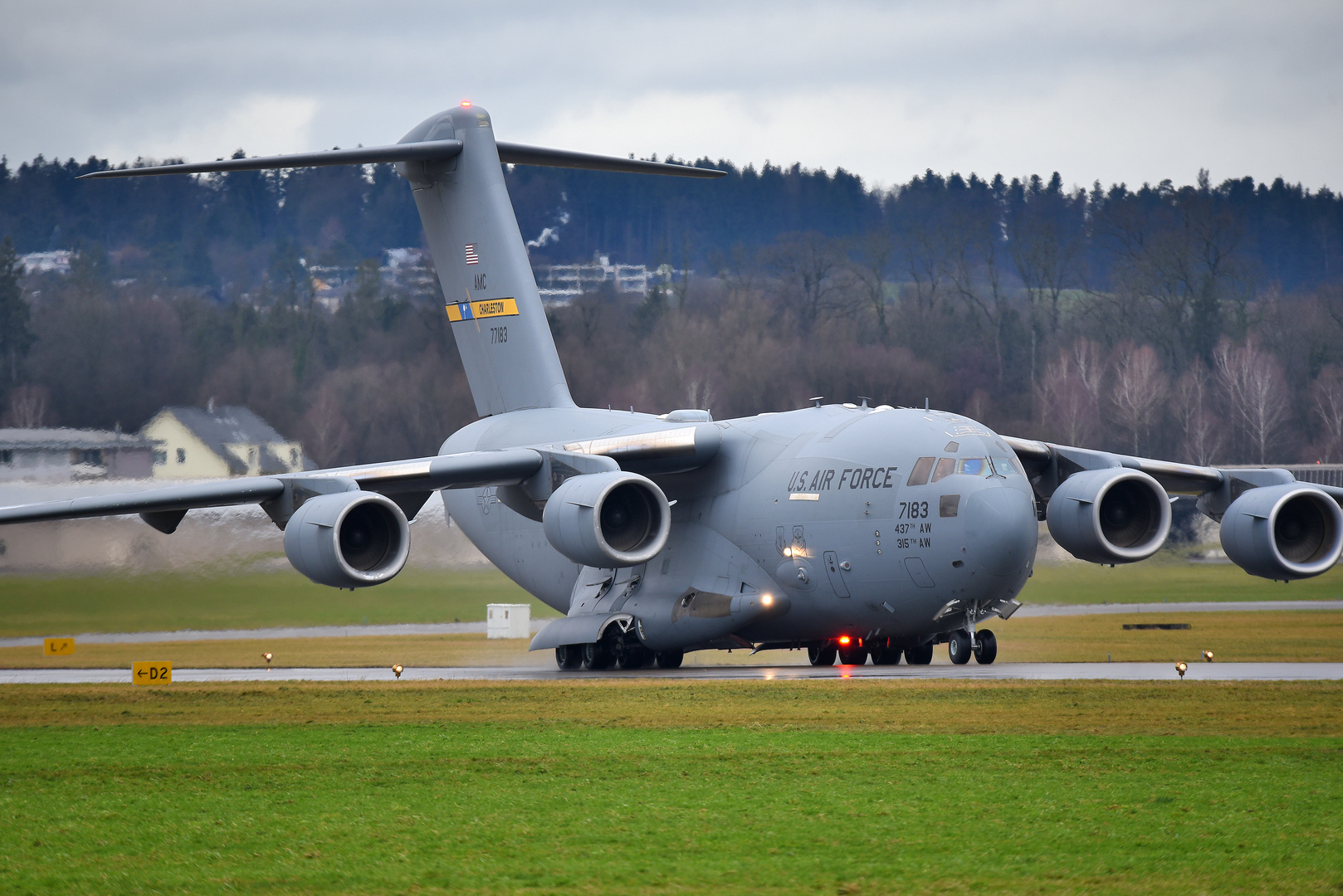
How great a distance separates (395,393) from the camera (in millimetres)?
34344

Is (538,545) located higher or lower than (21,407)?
lower

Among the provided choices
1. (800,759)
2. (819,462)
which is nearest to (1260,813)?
(800,759)

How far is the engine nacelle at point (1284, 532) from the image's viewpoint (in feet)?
58.0

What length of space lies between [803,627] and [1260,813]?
36.6ft

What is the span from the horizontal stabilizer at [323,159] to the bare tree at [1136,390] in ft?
81.1

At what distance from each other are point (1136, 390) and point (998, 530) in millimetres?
27764

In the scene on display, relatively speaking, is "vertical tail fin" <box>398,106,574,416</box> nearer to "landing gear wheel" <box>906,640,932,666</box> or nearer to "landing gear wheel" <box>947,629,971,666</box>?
"landing gear wheel" <box>906,640,932,666</box>

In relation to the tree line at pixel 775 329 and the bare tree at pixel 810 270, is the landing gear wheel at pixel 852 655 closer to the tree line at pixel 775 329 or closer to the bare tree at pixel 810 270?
the tree line at pixel 775 329

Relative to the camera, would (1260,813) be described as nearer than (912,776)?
Yes

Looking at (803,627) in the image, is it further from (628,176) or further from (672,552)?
(628,176)

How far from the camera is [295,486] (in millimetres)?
17688

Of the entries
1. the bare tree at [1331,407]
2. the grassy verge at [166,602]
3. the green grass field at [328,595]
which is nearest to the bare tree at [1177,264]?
the bare tree at [1331,407]

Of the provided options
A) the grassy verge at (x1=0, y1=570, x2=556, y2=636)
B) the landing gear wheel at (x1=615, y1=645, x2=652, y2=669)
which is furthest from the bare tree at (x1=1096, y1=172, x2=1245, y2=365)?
the landing gear wheel at (x1=615, y1=645, x2=652, y2=669)

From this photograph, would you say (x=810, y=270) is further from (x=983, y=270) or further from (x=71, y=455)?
(x=71, y=455)
